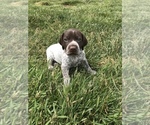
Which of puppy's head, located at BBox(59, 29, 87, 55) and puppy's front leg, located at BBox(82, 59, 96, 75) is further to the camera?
puppy's front leg, located at BBox(82, 59, 96, 75)

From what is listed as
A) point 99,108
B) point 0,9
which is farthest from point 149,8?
point 99,108

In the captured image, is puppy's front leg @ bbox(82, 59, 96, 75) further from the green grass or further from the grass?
the grass

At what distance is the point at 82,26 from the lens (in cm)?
438

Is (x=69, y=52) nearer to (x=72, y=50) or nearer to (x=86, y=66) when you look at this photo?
(x=72, y=50)

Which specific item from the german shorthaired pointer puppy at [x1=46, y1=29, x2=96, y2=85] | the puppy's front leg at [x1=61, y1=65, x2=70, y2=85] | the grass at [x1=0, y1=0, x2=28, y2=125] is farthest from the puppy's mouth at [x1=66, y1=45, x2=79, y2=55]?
the grass at [x1=0, y1=0, x2=28, y2=125]

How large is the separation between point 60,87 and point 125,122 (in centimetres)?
59

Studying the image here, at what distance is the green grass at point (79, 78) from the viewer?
9.30 feet

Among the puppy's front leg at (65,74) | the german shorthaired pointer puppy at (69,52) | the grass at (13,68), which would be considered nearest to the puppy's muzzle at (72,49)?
the german shorthaired pointer puppy at (69,52)

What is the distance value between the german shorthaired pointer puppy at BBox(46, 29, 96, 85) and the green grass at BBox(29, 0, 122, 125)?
59 millimetres

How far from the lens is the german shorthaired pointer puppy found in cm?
325

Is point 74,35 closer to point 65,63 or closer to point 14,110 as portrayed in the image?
point 65,63

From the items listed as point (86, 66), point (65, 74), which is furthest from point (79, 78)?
point (86, 66)

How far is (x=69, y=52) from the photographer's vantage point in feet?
10.7

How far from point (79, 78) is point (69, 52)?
0.71ft
